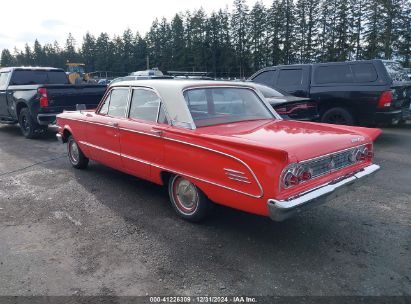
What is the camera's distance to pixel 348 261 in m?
3.22

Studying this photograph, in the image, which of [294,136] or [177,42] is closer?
[294,136]

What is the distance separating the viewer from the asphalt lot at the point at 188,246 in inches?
115

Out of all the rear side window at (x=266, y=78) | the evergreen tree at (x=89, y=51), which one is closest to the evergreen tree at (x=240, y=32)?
the evergreen tree at (x=89, y=51)

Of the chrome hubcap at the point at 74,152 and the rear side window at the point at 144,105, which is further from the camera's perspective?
the chrome hubcap at the point at 74,152

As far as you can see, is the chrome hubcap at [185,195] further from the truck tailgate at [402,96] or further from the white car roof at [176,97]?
the truck tailgate at [402,96]

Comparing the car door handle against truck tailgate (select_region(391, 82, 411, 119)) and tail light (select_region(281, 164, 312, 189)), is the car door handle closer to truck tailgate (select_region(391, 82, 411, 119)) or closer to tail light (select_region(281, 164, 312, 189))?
tail light (select_region(281, 164, 312, 189))

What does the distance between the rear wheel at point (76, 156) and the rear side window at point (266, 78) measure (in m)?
5.82

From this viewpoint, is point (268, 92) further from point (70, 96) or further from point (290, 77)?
point (70, 96)

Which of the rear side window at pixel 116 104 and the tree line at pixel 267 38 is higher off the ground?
the tree line at pixel 267 38

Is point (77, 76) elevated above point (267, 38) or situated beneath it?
situated beneath

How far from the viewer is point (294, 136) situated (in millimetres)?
3521

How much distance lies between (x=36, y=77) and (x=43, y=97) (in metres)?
2.30

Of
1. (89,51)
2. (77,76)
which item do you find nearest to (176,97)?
(77,76)

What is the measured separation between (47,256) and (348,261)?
2832 millimetres
